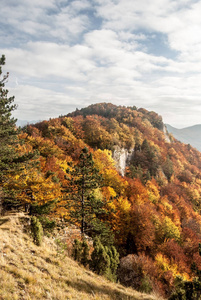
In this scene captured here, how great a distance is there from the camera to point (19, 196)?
1969 centimetres

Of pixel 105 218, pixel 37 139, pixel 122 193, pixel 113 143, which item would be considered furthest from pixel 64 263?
pixel 113 143

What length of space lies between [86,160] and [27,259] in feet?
36.3

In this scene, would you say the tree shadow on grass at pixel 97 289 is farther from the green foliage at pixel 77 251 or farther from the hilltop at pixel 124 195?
the hilltop at pixel 124 195

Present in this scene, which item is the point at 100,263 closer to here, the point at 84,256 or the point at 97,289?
the point at 84,256

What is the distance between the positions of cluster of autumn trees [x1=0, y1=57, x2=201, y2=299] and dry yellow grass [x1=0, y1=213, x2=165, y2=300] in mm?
5524

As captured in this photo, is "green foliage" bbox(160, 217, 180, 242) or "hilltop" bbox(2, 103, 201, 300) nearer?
"hilltop" bbox(2, 103, 201, 300)

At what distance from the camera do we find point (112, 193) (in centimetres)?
3972

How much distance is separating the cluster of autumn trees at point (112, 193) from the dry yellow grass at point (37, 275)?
5524 mm

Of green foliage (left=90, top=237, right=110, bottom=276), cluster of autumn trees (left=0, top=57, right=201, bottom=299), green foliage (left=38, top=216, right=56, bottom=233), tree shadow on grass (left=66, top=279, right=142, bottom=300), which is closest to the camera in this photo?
tree shadow on grass (left=66, top=279, right=142, bottom=300)

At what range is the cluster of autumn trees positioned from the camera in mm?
19125

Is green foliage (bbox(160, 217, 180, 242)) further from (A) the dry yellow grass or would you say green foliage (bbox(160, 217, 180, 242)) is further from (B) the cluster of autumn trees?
(A) the dry yellow grass

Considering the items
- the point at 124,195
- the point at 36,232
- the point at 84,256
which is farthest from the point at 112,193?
the point at 36,232

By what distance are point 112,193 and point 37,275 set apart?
1222 inches

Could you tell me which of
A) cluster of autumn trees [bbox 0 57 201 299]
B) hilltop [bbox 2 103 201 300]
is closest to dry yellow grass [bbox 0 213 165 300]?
hilltop [bbox 2 103 201 300]
